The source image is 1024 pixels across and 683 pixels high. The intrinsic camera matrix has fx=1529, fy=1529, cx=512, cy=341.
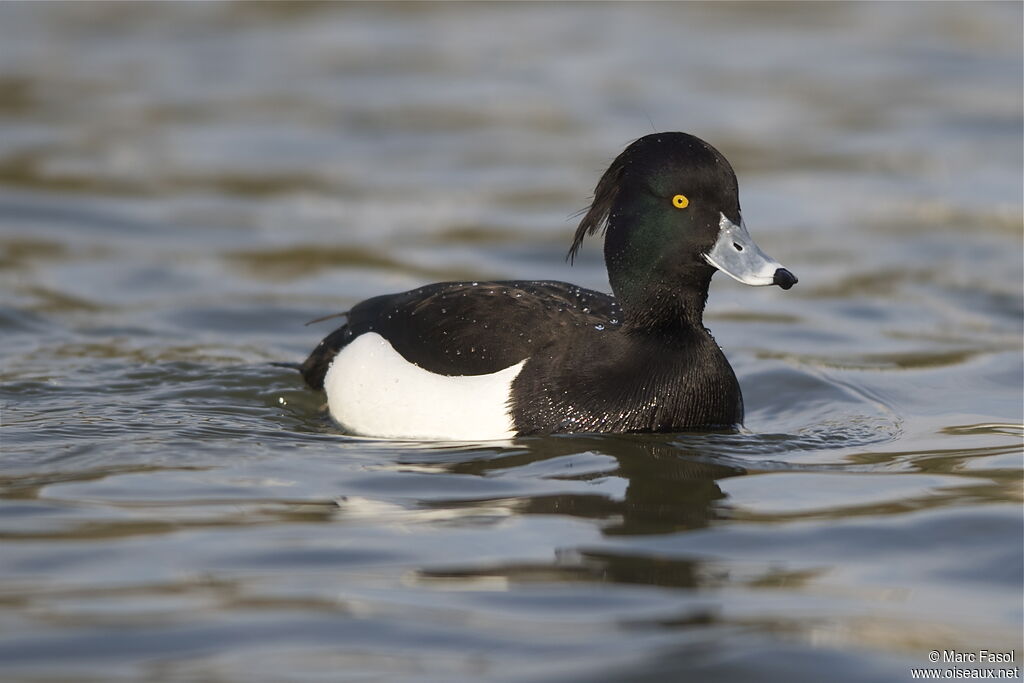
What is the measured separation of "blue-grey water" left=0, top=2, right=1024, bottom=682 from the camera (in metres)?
4.88

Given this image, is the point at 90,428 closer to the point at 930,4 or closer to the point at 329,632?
the point at 329,632

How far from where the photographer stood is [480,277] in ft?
35.8

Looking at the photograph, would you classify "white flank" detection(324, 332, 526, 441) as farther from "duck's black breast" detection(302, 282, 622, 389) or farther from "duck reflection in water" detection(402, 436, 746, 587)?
"duck reflection in water" detection(402, 436, 746, 587)

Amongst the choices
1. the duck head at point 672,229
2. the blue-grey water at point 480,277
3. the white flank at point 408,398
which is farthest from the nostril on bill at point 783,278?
the white flank at point 408,398

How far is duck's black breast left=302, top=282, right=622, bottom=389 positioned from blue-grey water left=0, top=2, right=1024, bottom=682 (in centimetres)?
45

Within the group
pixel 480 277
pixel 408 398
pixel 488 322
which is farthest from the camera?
pixel 480 277

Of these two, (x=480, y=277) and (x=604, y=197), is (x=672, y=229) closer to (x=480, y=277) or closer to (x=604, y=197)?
(x=604, y=197)

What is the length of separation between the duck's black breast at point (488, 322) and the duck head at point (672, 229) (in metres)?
0.28

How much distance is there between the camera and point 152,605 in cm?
493

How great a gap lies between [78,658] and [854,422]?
428 centimetres

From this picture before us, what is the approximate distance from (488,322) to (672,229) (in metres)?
0.94

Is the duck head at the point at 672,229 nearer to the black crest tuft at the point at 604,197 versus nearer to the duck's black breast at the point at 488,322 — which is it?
the black crest tuft at the point at 604,197

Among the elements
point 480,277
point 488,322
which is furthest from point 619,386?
point 480,277

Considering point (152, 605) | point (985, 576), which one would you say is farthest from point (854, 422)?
point (152, 605)
